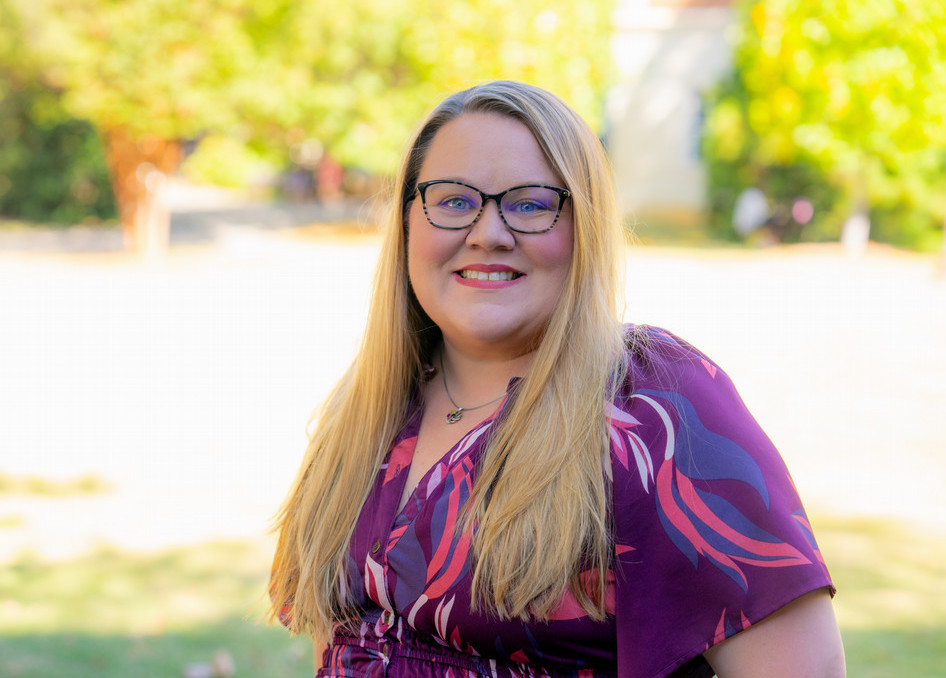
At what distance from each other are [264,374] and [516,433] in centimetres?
868

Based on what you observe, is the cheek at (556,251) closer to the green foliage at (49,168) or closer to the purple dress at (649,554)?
the purple dress at (649,554)

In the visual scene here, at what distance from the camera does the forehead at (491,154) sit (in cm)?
190

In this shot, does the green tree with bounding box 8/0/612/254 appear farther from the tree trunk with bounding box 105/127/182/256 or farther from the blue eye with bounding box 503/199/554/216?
the blue eye with bounding box 503/199/554/216

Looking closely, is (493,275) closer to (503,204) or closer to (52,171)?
(503,204)

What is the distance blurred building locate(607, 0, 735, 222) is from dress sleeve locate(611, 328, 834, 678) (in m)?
26.0

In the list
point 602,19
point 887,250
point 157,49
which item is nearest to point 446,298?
point 157,49

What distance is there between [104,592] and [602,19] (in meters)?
21.5

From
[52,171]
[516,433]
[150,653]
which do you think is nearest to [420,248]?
[516,433]

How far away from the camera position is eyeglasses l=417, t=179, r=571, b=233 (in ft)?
6.24

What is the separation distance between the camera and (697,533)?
5.27ft

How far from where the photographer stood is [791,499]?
5.37 feet

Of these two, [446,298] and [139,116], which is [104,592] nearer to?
[446,298]

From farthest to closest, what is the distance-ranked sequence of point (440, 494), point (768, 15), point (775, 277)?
point (768, 15) → point (775, 277) → point (440, 494)

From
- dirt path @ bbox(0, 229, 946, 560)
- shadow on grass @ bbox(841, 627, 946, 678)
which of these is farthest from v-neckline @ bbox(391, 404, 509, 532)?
dirt path @ bbox(0, 229, 946, 560)
